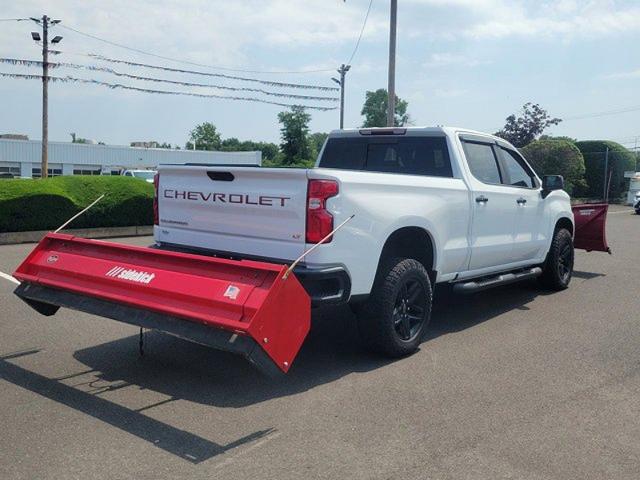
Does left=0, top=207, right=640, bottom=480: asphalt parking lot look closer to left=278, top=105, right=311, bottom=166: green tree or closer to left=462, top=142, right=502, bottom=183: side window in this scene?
left=462, top=142, right=502, bottom=183: side window

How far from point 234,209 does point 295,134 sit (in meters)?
37.5

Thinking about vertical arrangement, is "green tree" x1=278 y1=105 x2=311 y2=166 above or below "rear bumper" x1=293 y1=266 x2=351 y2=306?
above

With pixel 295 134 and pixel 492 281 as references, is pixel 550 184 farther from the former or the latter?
pixel 295 134

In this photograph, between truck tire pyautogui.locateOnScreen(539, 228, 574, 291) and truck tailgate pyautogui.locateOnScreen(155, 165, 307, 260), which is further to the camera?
truck tire pyautogui.locateOnScreen(539, 228, 574, 291)

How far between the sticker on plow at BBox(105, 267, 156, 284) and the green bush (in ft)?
32.3

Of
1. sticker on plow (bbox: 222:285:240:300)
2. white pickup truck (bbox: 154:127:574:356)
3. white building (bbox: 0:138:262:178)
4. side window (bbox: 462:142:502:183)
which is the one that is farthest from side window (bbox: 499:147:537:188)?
white building (bbox: 0:138:262:178)

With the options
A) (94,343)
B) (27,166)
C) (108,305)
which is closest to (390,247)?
(108,305)

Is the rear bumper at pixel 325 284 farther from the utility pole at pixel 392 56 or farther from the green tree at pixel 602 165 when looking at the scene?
the green tree at pixel 602 165

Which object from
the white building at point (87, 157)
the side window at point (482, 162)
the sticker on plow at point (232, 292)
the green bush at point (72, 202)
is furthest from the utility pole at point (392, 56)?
A: the white building at point (87, 157)

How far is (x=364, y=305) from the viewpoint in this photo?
5254 mm

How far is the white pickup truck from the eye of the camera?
481 cm

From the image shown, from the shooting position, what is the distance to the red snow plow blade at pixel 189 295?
158 inches

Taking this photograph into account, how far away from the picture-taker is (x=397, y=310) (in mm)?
5516

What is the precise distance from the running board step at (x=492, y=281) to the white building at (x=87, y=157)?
54.4 m
